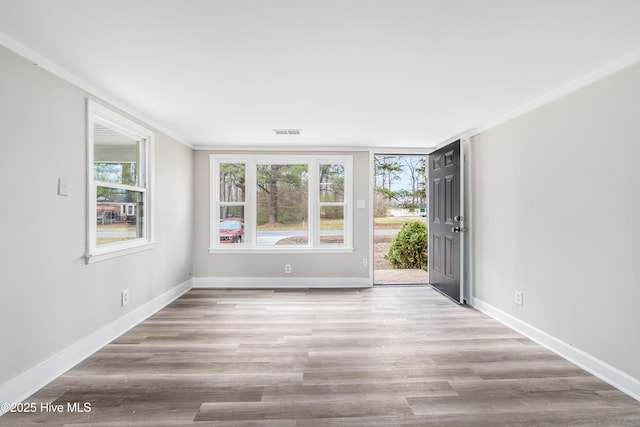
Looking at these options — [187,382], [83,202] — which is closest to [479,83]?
[187,382]

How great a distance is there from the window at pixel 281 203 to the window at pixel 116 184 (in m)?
1.44

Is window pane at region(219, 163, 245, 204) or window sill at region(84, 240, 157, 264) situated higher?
window pane at region(219, 163, 245, 204)

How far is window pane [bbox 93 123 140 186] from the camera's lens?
2.87 m

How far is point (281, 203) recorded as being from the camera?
5.11m

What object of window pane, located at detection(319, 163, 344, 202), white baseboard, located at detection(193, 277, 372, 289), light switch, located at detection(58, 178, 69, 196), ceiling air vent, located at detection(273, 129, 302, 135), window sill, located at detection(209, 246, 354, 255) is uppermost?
ceiling air vent, located at detection(273, 129, 302, 135)

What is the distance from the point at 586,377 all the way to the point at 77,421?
11.0ft

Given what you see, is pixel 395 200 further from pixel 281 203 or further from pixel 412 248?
pixel 281 203

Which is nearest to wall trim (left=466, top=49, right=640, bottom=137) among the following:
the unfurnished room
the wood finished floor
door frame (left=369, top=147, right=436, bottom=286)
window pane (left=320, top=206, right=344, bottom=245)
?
the unfurnished room

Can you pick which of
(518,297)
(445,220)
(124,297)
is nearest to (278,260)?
(124,297)

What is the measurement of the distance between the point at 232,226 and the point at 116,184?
6.97 feet

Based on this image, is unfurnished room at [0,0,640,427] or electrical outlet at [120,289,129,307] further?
electrical outlet at [120,289,129,307]

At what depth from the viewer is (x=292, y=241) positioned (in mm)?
5145

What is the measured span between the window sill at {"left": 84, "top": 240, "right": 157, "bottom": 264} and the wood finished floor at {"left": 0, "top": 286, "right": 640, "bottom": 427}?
2.53ft

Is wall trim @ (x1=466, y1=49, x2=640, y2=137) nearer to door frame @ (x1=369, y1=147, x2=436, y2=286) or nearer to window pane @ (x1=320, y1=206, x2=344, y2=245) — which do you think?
door frame @ (x1=369, y1=147, x2=436, y2=286)
